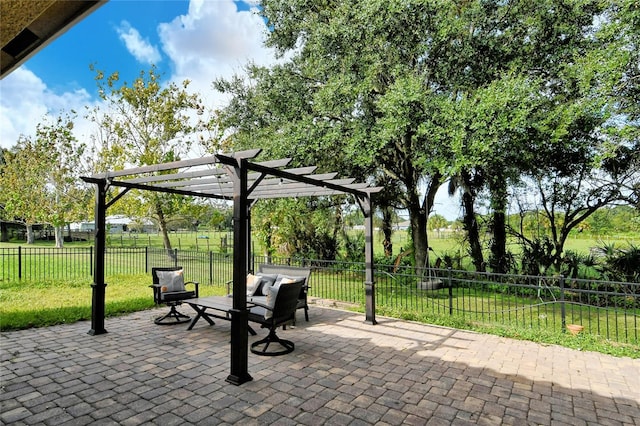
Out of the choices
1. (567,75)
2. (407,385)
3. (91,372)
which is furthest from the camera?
(567,75)

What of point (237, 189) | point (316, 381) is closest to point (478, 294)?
point (316, 381)

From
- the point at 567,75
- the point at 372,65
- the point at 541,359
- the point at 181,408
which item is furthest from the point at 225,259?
the point at 567,75

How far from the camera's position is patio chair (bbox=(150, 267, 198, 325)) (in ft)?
20.3

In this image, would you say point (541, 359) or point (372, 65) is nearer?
point (541, 359)

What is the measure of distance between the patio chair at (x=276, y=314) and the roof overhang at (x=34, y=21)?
147 inches

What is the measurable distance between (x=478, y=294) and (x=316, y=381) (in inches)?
316

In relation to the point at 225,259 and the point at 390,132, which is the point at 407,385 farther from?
the point at 225,259

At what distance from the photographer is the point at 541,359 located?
4.62 m

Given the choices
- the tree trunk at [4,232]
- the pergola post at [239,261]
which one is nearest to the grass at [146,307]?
the pergola post at [239,261]

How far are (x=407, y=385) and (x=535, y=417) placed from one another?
1177 mm

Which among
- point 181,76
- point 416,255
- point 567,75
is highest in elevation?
point 181,76

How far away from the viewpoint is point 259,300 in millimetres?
6121

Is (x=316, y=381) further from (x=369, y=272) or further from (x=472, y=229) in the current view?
(x=472, y=229)

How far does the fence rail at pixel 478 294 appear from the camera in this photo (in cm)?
603
